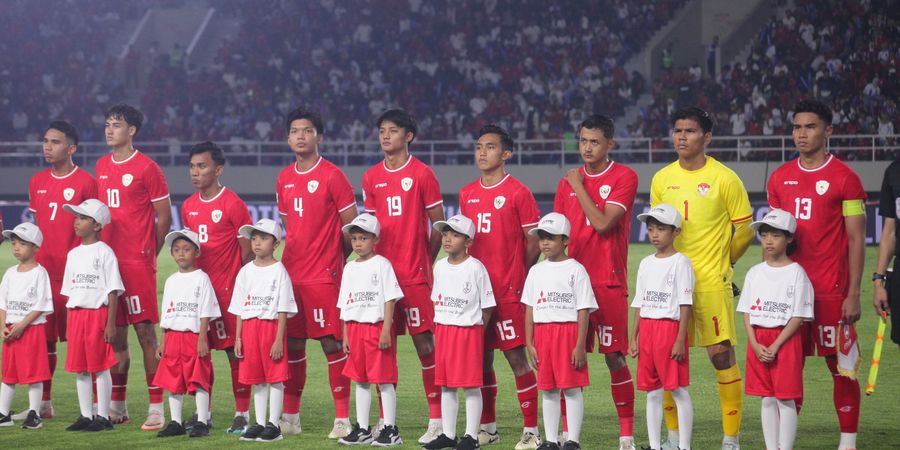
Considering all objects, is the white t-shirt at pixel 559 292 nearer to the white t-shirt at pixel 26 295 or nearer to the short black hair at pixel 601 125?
the short black hair at pixel 601 125

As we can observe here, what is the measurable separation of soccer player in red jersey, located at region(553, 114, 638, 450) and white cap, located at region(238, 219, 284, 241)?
2.32 m

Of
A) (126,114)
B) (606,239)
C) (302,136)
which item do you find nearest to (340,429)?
(302,136)

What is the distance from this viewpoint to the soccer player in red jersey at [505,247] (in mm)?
9125

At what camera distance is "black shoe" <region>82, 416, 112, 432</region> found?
9773 millimetres

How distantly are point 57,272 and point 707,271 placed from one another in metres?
5.59

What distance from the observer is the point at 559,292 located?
28.2 ft

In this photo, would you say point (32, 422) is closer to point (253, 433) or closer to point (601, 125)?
point (253, 433)

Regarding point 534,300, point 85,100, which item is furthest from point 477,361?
point 85,100

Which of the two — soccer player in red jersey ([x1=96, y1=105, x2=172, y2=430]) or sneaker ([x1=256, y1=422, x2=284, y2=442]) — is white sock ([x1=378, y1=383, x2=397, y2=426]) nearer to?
sneaker ([x1=256, y1=422, x2=284, y2=442])

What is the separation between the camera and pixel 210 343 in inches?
400

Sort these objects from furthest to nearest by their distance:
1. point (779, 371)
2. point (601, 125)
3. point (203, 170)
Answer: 1. point (203, 170)
2. point (601, 125)
3. point (779, 371)

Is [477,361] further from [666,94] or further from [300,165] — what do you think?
[666,94]

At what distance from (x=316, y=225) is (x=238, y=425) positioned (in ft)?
5.68

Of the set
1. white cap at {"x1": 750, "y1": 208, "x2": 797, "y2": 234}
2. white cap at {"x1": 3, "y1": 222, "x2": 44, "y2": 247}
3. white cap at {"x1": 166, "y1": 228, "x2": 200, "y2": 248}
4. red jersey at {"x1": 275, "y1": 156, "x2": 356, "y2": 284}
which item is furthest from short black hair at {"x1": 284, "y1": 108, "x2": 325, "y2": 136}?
white cap at {"x1": 750, "y1": 208, "x2": 797, "y2": 234}
